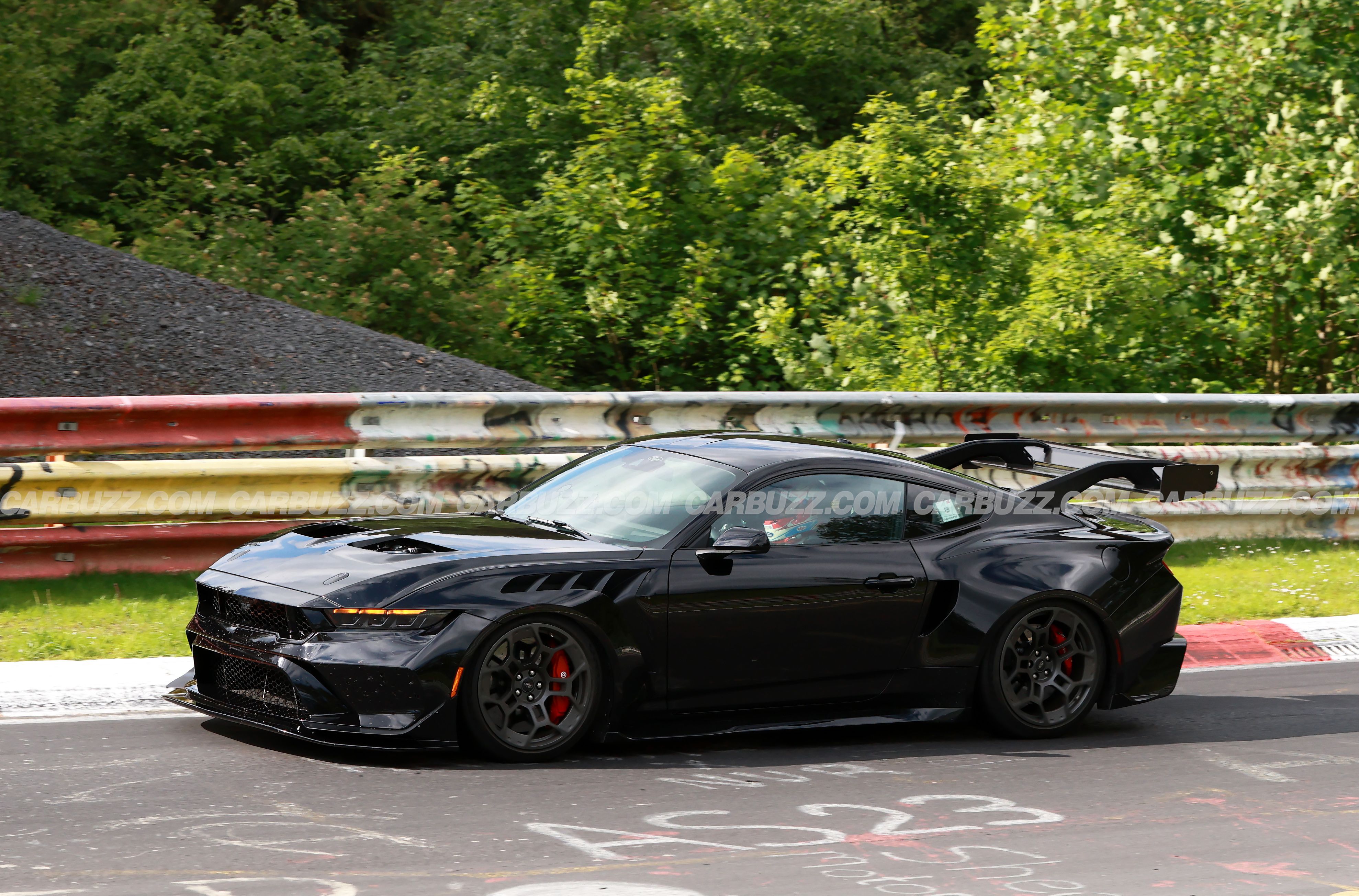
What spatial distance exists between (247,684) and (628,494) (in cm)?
189

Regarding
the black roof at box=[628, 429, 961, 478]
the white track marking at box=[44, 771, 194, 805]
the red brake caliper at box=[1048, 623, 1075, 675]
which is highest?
the black roof at box=[628, 429, 961, 478]

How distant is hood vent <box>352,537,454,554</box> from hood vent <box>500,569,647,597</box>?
14.2 inches

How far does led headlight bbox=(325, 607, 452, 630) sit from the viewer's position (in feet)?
19.9

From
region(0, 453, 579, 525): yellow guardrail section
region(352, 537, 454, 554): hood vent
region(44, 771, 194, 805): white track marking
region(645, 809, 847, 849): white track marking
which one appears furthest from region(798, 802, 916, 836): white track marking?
region(0, 453, 579, 525): yellow guardrail section

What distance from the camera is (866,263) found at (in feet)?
50.6

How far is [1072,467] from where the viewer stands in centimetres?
802

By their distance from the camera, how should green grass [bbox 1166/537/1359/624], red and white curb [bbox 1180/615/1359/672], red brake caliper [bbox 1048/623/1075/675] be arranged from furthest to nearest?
1. green grass [bbox 1166/537/1359/624]
2. red and white curb [bbox 1180/615/1359/672]
3. red brake caliper [bbox 1048/623/1075/675]

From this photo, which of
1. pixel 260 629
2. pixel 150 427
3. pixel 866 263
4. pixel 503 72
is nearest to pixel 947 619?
pixel 260 629

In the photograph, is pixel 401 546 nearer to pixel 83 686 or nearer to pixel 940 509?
pixel 83 686

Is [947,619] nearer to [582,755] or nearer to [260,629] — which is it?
[582,755]

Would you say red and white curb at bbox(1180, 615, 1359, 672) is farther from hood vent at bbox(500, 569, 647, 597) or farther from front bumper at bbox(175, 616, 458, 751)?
front bumper at bbox(175, 616, 458, 751)

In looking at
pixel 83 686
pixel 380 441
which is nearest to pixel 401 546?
pixel 83 686

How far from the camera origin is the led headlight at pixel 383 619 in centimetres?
606

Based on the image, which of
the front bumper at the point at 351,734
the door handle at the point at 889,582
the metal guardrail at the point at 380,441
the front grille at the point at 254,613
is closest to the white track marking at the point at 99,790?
the front bumper at the point at 351,734
